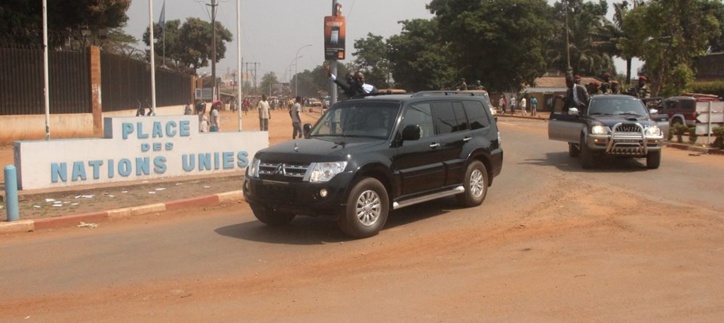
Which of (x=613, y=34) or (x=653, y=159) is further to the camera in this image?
(x=613, y=34)

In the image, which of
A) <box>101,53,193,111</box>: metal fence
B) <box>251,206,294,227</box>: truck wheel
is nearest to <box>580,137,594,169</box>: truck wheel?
<box>251,206,294,227</box>: truck wheel

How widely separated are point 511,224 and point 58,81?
21.3m

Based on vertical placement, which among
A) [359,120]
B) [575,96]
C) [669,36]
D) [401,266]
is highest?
[669,36]

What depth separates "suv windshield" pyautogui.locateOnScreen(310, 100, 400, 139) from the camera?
31.5ft

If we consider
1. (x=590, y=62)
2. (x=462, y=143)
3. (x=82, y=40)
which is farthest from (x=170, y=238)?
(x=590, y=62)

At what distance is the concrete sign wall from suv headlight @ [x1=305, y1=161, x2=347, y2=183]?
656 cm

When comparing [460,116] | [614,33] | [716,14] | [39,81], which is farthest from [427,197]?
[614,33]

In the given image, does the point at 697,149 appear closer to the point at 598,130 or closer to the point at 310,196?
the point at 598,130

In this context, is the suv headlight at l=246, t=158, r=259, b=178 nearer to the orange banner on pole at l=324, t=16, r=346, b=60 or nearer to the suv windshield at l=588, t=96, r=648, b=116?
the suv windshield at l=588, t=96, r=648, b=116

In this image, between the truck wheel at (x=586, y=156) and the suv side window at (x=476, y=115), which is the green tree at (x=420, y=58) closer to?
the truck wheel at (x=586, y=156)

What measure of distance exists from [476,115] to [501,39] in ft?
168

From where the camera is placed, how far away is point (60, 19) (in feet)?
101

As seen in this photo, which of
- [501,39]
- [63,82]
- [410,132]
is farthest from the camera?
[501,39]

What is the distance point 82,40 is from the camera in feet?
110
